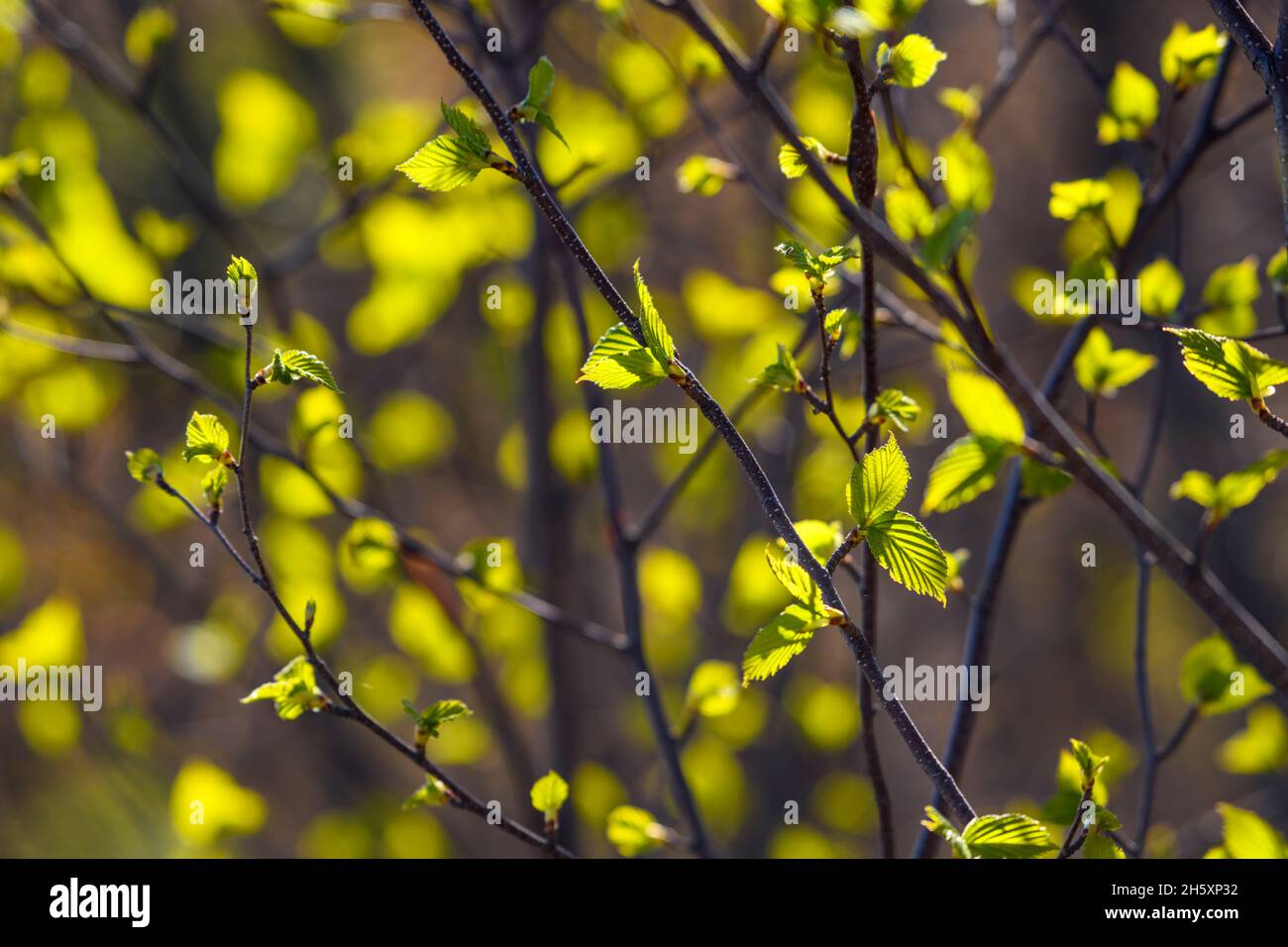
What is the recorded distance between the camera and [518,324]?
166 cm

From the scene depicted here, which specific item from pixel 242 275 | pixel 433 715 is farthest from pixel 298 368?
pixel 433 715

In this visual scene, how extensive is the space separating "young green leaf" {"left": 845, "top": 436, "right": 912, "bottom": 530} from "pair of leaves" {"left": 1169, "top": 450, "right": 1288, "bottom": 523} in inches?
14.1

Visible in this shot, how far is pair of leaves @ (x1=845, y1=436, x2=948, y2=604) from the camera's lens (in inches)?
27.1

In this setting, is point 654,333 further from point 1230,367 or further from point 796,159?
point 1230,367

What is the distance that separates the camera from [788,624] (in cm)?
70

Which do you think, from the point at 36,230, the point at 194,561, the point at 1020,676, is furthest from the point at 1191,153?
the point at 1020,676

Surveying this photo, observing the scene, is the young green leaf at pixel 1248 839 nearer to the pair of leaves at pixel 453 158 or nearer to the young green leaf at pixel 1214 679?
the young green leaf at pixel 1214 679

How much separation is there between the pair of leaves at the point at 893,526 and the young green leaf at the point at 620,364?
0.50 ft

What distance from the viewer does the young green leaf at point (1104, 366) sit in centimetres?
97

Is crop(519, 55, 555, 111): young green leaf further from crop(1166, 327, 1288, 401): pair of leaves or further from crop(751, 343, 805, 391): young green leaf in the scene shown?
crop(1166, 327, 1288, 401): pair of leaves

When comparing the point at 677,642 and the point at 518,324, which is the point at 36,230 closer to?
the point at 518,324

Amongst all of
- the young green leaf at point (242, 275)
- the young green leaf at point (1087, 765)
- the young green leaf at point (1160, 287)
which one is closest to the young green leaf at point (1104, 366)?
the young green leaf at point (1160, 287)

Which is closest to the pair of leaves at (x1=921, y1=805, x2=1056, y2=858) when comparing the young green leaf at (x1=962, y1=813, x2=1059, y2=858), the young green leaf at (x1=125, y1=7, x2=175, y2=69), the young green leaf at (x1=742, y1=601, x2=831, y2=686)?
the young green leaf at (x1=962, y1=813, x2=1059, y2=858)
